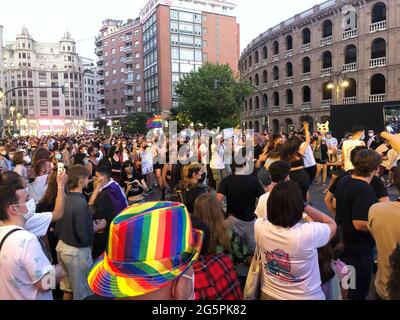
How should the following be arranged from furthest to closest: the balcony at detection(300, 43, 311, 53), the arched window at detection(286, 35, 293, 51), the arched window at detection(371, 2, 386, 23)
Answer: the arched window at detection(286, 35, 293, 51)
the balcony at detection(300, 43, 311, 53)
the arched window at detection(371, 2, 386, 23)

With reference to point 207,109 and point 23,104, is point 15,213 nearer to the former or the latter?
point 207,109

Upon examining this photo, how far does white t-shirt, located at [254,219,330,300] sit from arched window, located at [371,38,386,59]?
113ft

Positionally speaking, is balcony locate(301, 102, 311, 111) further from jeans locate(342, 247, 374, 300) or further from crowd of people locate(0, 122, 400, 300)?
jeans locate(342, 247, 374, 300)

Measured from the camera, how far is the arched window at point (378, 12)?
1218 inches

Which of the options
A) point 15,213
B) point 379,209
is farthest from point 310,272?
point 15,213

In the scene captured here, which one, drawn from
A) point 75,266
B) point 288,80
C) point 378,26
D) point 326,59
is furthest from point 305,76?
point 75,266

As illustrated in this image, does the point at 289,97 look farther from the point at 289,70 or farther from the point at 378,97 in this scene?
the point at 378,97

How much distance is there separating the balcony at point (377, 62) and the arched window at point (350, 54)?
6.85ft

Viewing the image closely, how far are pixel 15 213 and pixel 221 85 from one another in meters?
36.9

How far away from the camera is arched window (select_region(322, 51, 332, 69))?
35438 millimetres

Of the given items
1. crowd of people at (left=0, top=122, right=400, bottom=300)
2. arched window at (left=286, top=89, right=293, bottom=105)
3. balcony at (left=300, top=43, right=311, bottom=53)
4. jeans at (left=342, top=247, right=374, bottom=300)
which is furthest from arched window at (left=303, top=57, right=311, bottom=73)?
jeans at (left=342, top=247, right=374, bottom=300)

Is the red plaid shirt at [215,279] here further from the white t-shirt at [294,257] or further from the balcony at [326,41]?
the balcony at [326,41]

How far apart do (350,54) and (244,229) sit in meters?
34.4

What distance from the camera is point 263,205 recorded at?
150 inches
